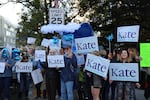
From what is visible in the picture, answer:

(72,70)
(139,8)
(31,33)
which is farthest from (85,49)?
(31,33)

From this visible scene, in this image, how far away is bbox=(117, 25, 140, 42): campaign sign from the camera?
11.6m

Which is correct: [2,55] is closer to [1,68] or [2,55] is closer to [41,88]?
[1,68]

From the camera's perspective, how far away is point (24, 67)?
49.2 ft

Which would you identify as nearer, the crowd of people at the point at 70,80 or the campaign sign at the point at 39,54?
the crowd of people at the point at 70,80

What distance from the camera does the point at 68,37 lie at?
1553 cm

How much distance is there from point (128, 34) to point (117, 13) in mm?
14838

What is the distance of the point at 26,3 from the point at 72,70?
14908mm

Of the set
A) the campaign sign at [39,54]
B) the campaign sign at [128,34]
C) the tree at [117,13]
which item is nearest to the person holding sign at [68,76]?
the campaign sign at [128,34]

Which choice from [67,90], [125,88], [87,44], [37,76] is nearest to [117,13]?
[37,76]

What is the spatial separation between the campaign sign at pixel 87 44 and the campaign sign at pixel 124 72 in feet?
3.59

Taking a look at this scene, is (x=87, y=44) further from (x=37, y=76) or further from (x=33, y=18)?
(x=33, y=18)

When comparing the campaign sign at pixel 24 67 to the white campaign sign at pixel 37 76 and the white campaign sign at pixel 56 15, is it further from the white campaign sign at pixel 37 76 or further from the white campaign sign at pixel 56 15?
the white campaign sign at pixel 56 15

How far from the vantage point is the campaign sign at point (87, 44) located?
40.7 ft

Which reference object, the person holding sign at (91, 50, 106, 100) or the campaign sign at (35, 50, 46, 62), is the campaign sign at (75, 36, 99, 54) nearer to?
the person holding sign at (91, 50, 106, 100)
